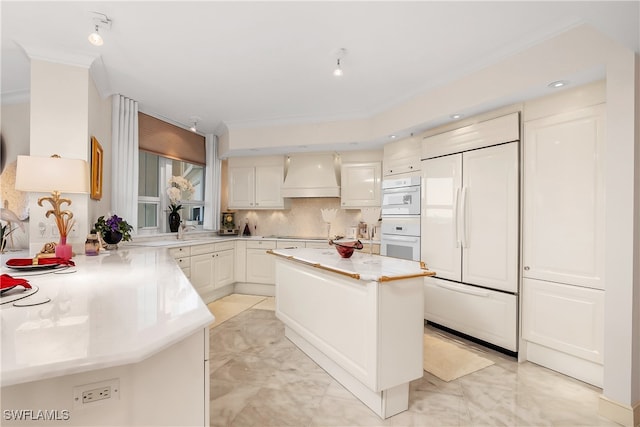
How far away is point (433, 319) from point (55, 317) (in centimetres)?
334

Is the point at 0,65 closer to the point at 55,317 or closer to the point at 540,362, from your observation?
the point at 55,317

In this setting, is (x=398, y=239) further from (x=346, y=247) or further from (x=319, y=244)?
(x=346, y=247)

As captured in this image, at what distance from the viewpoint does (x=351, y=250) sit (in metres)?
2.57

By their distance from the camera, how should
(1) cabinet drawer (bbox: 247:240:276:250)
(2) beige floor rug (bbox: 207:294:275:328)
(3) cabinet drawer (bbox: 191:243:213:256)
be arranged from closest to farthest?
(2) beige floor rug (bbox: 207:294:275:328) → (3) cabinet drawer (bbox: 191:243:213:256) → (1) cabinet drawer (bbox: 247:240:276:250)

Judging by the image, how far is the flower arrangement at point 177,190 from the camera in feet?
14.1

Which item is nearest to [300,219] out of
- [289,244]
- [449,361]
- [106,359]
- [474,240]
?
[289,244]

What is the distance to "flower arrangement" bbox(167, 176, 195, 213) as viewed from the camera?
4.30m

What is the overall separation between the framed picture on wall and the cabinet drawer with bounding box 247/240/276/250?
2273 millimetres

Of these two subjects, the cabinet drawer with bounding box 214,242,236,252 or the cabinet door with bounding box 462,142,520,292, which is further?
the cabinet drawer with bounding box 214,242,236,252

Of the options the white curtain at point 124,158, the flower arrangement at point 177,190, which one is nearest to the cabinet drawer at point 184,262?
the white curtain at point 124,158

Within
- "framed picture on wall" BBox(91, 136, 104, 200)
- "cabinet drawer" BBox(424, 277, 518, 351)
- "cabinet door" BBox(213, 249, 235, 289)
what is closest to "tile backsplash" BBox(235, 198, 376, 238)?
"cabinet door" BBox(213, 249, 235, 289)

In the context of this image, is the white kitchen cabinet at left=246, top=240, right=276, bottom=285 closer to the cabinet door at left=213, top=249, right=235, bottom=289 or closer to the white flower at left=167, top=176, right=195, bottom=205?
the cabinet door at left=213, top=249, right=235, bottom=289

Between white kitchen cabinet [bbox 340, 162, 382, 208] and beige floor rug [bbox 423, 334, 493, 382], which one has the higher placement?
white kitchen cabinet [bbox 340, 162, 382, 208]

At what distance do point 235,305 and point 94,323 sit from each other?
3.54 meters
